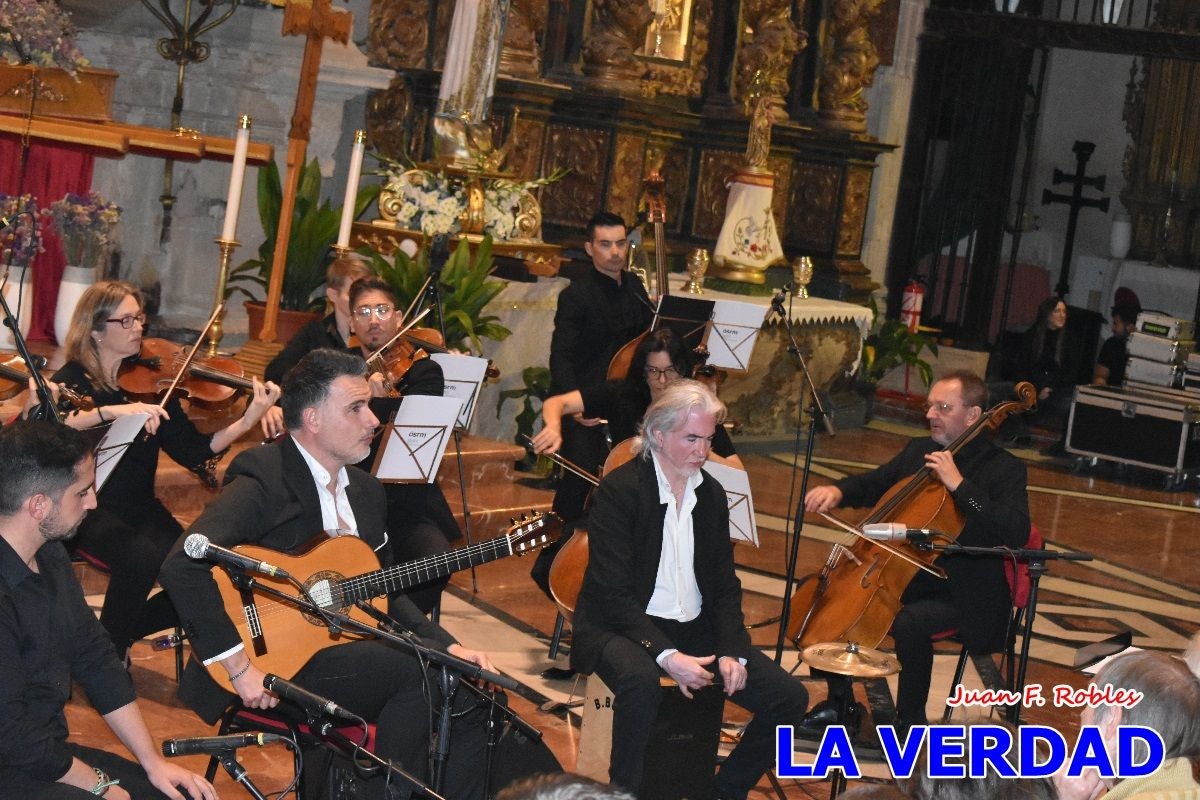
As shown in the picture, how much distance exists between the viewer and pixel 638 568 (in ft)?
15.6

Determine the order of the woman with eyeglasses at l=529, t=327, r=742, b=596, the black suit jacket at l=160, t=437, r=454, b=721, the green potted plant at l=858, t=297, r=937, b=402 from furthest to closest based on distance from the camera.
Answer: the green potted plant at l=858, t=297, r=937, b=402 → the woman with eyeglasses at l=529, t=327, r=742, b=596 → the black suit jacket at l=160, t=437, r=454, b=721

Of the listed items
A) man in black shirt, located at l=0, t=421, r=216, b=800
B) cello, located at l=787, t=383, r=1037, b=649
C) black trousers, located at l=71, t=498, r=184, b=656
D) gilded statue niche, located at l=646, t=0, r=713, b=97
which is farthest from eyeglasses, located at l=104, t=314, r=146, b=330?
gilded statue niche, located at l=646, t=0, r=713, b=97

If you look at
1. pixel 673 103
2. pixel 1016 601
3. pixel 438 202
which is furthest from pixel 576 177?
pixel 1016 601

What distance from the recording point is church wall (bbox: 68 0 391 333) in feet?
31.2

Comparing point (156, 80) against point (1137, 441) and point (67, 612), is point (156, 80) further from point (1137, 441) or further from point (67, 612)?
point (1137, 441)

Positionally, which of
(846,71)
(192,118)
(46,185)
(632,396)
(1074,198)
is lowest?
(632,396)

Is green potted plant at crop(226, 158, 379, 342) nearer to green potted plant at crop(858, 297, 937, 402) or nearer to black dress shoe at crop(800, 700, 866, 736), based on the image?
black dress shoe at crop(800, 700, 866, 736)

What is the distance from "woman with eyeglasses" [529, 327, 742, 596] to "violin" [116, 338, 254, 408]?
3.85 feet

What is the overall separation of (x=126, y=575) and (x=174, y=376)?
2.59 feet

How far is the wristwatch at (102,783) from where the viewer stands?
A: 3494 mm

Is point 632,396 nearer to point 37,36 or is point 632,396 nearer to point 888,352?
point 37,36

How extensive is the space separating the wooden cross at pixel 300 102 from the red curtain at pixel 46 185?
1.05 m

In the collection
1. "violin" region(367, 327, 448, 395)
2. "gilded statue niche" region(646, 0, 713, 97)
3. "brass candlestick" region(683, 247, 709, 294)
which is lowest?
"violin" region(367, 327, 448, 395)

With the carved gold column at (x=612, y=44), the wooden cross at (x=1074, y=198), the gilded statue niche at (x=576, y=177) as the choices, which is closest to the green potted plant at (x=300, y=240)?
the gilded statue niche at (x=576, y=177)
